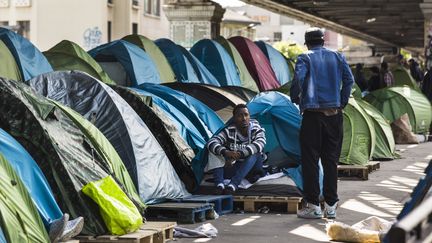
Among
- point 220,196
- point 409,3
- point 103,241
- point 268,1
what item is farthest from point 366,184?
point 409,3

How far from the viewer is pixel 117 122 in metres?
11.2

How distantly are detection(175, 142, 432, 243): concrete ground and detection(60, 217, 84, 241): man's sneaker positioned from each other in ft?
4.93

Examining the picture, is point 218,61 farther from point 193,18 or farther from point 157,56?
point 193,18

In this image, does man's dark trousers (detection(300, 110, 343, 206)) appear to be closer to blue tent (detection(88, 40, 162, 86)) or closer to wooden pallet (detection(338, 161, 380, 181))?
wooden pallet (detection(338, 161, 380, 181))

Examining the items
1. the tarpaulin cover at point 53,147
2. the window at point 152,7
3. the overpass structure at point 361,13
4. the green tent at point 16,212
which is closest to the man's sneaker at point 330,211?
the tarpaulin cover at point 53,147

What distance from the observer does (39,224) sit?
8312mm

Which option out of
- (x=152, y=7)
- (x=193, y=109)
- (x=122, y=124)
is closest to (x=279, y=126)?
(x=193, y=109)

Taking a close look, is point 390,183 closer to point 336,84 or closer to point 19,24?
point 336,84

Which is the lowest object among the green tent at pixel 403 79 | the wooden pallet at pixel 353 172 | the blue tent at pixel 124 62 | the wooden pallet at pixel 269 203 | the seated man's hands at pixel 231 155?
the wooden pallet at pixel 353 172

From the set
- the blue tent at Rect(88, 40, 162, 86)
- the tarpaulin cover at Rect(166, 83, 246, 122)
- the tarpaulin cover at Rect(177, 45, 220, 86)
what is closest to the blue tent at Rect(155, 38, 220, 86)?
the tarpaulin cover at Rect(177, 45, 220, 86)

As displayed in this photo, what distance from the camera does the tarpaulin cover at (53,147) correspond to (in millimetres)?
9172

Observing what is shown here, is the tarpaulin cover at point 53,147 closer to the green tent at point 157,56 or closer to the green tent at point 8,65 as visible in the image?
the green tent at point 8,65

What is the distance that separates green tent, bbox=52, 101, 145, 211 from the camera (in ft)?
32.9

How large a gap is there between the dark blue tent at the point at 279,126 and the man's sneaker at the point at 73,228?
4631 millimetres
